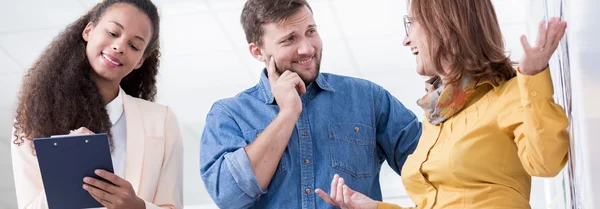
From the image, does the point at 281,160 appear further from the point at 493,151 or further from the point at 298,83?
the point at 493,151

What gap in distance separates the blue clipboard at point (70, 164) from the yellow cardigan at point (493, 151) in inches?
30.1

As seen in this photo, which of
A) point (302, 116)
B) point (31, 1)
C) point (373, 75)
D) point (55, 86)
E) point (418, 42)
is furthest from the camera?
point (373, 75)

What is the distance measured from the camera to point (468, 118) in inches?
67.3

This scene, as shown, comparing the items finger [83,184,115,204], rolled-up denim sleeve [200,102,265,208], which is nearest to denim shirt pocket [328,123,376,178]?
rolled-up denim sleeve [200,102,265,208]

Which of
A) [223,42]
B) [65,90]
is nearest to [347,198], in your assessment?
[65,90]

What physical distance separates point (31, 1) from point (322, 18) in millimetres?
1713

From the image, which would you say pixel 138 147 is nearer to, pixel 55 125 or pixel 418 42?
pixel 55 125

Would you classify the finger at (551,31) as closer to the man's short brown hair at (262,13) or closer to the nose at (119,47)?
the man's short brown hair at (262,13)

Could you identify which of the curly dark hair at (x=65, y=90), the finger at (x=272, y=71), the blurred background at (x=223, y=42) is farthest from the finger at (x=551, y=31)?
the blurred background at (x=223, y=42)

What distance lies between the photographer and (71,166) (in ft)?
6.98

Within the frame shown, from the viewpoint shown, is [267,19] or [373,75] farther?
[373,75]

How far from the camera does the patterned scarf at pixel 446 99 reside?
172 centimetres

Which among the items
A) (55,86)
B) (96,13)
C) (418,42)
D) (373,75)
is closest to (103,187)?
(55,86)

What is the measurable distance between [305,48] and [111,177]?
604mm
